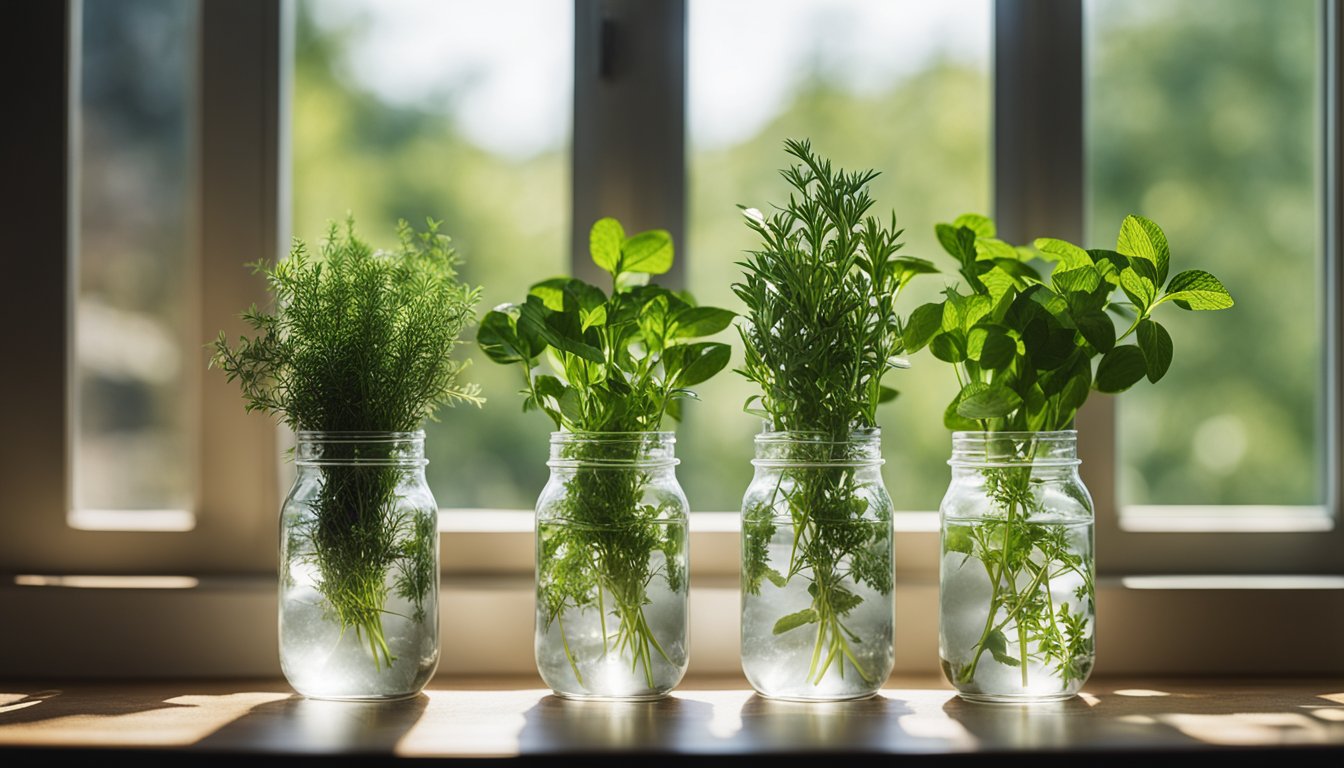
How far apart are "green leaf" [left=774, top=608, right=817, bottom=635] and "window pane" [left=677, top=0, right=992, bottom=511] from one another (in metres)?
0.28

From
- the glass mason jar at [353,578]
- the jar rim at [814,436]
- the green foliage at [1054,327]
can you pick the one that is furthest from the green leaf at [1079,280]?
the glass mason jar at [353,578]

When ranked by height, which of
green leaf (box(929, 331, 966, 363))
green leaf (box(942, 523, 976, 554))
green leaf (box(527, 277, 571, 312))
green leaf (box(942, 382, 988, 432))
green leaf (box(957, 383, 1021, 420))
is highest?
green leaf (box(527, 277, 571, 312))

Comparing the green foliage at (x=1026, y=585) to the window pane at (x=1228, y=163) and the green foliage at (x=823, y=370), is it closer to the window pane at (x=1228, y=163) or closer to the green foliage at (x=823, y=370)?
the green foliage at (x=823, y=370)

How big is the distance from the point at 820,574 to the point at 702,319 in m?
0.25

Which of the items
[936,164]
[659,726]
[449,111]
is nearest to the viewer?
[659,726]

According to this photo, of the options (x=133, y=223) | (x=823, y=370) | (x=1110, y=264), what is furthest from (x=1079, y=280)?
(x=133, y=223)

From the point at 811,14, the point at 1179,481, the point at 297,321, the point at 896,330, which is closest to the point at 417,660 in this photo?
the point at 297,321

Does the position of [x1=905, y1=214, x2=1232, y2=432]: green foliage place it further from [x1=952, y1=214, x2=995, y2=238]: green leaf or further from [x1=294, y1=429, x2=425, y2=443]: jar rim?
[x1=294, y1=429, x2=425, y2=443]: jar rim

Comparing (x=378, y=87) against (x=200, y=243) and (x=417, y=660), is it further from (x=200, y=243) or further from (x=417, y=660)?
(x=417, y=660)

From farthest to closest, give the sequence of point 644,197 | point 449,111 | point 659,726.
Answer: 1. point 449,111
2. point 644,197
3. point 659,726

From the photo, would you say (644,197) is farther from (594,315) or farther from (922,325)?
(922,325)

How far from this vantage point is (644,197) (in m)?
1.10

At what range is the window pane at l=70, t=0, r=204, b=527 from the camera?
1137mm

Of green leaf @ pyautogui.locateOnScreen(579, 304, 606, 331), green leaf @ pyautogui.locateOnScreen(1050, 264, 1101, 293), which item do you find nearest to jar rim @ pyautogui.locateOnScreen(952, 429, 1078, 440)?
green leaf @ pyautogui.locateOnScreen(1050, 264, 1101, 293)
